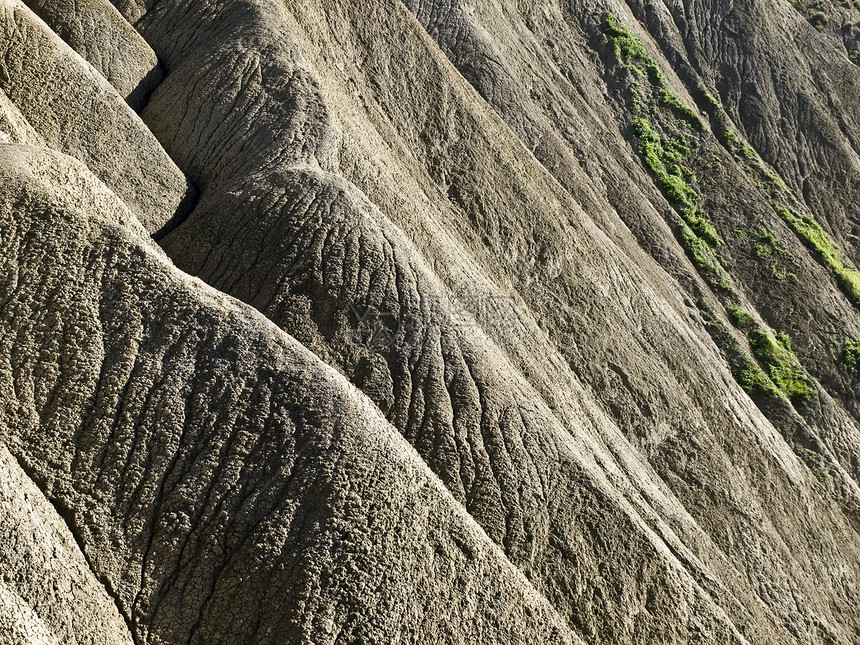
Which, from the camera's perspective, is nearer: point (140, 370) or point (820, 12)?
point (140, 370)

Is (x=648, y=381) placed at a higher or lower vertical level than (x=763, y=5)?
lower

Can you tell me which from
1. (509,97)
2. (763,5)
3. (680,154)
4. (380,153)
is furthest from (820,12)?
(380,153)

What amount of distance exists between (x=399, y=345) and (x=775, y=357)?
59.1 feet

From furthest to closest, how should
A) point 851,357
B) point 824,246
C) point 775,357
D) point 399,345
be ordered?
point 824,246, point 851,357, point 775,357, point 399,345

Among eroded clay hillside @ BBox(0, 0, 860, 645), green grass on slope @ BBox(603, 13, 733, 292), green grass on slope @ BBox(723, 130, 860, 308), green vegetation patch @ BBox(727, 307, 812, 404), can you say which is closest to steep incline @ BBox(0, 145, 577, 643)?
eroded clay hillside @ BBox(0, 0, 860, 645)

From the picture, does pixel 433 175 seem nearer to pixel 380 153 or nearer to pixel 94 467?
pixel 380 153

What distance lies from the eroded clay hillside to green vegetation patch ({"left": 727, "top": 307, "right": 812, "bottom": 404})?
0.11 metres

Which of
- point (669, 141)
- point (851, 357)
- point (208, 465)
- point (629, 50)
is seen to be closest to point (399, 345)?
point (208, 465)

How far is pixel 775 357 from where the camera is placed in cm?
2828

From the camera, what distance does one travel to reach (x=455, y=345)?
15.1 m

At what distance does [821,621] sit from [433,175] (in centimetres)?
1489

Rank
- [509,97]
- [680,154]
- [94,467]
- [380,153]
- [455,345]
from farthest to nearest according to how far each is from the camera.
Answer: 1. [680,154]
2. [509,97]
3. [380,153]
4. [455,345]
5. [94,467]

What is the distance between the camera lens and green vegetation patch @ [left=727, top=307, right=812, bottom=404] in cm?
2759

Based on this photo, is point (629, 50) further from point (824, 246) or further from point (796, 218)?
point (824, 246)
